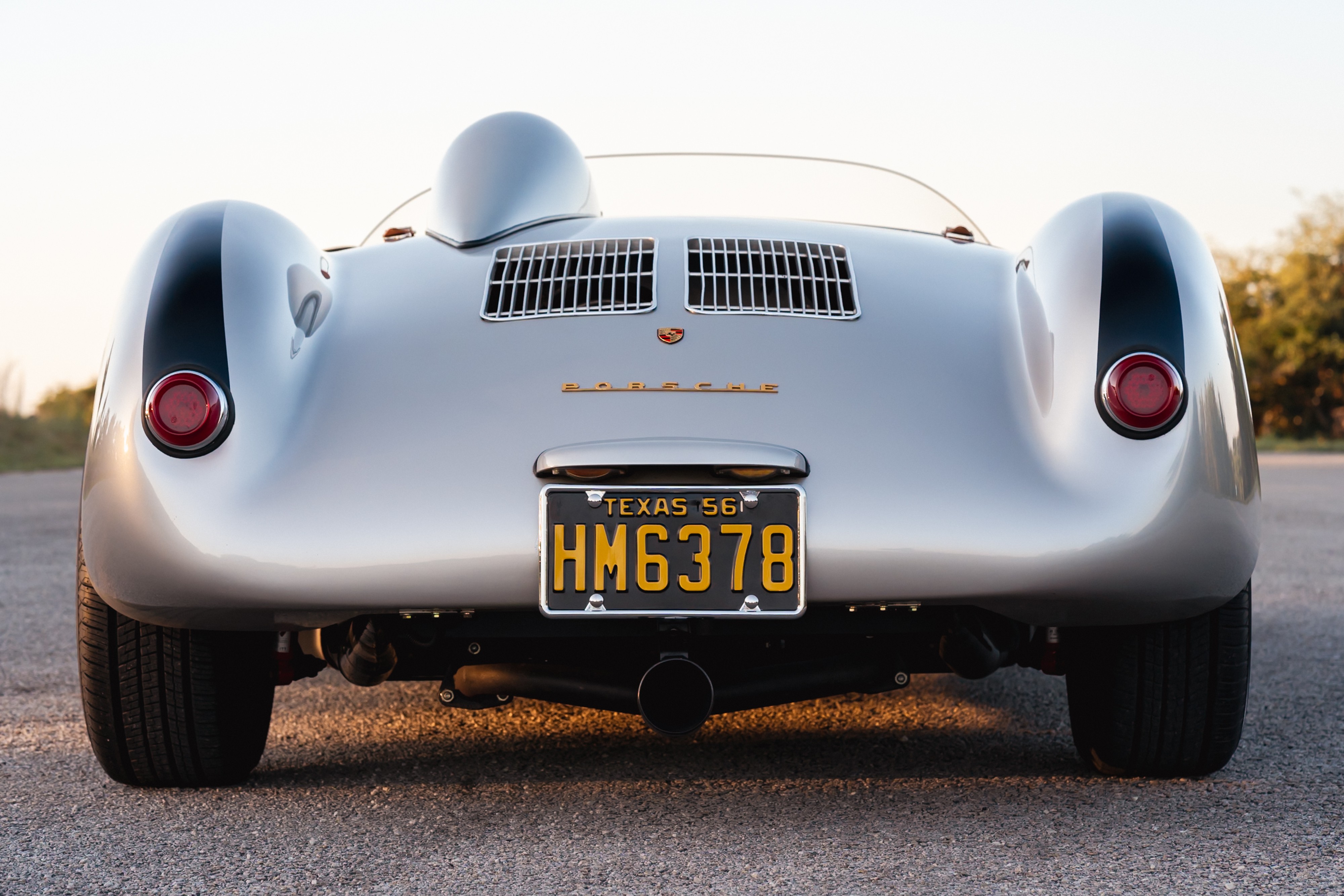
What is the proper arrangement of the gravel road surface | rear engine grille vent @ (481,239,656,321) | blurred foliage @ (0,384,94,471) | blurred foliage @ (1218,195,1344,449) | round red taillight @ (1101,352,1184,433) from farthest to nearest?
blurred foliage @ (1218,195,1344,449), blurred foliage @ (0,384,94,471), rear engine grille vent @ (481,239,656,321), round red taillight @ (1101,352,1184,433), the gravel road surface

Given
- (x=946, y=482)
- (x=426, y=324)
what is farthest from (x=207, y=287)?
(x=946, y=482)

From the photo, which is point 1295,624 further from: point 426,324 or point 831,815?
point 426,324

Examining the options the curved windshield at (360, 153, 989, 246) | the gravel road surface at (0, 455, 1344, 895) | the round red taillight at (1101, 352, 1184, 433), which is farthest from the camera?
the curved windshield at (360, 153, 989, 246)

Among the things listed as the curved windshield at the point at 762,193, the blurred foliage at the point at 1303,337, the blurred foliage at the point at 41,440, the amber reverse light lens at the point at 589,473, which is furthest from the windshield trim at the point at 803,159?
the blurred foliage at the point at 1303,337

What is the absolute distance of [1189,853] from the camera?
202 centimetres

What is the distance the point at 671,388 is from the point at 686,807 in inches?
31.1

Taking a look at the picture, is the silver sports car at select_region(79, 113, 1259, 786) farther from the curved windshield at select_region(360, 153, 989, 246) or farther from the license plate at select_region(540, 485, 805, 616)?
the curved windshield at select_region(360, 153, 989, 246)

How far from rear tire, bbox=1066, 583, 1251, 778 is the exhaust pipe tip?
794 mm

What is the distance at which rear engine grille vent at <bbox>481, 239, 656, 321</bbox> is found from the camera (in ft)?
8.06

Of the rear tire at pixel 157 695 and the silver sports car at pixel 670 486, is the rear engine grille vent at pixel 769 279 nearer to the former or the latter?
the silver sports car at pixel 670 486

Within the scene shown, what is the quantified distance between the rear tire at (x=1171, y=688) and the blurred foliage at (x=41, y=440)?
59.7ft

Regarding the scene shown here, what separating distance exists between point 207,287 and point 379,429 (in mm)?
461

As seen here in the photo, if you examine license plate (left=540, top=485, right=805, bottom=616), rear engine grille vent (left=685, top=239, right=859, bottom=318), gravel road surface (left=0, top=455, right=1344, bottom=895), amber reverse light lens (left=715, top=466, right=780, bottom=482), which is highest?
rear engine grille vent (left=685, top=239, right=859, bottom=318)

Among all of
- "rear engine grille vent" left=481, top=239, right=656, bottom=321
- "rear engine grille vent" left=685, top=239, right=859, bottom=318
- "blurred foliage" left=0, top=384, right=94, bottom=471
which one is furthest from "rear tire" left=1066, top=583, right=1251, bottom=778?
"blurred foliage" left=0, top=384, right=94, bottom=471
